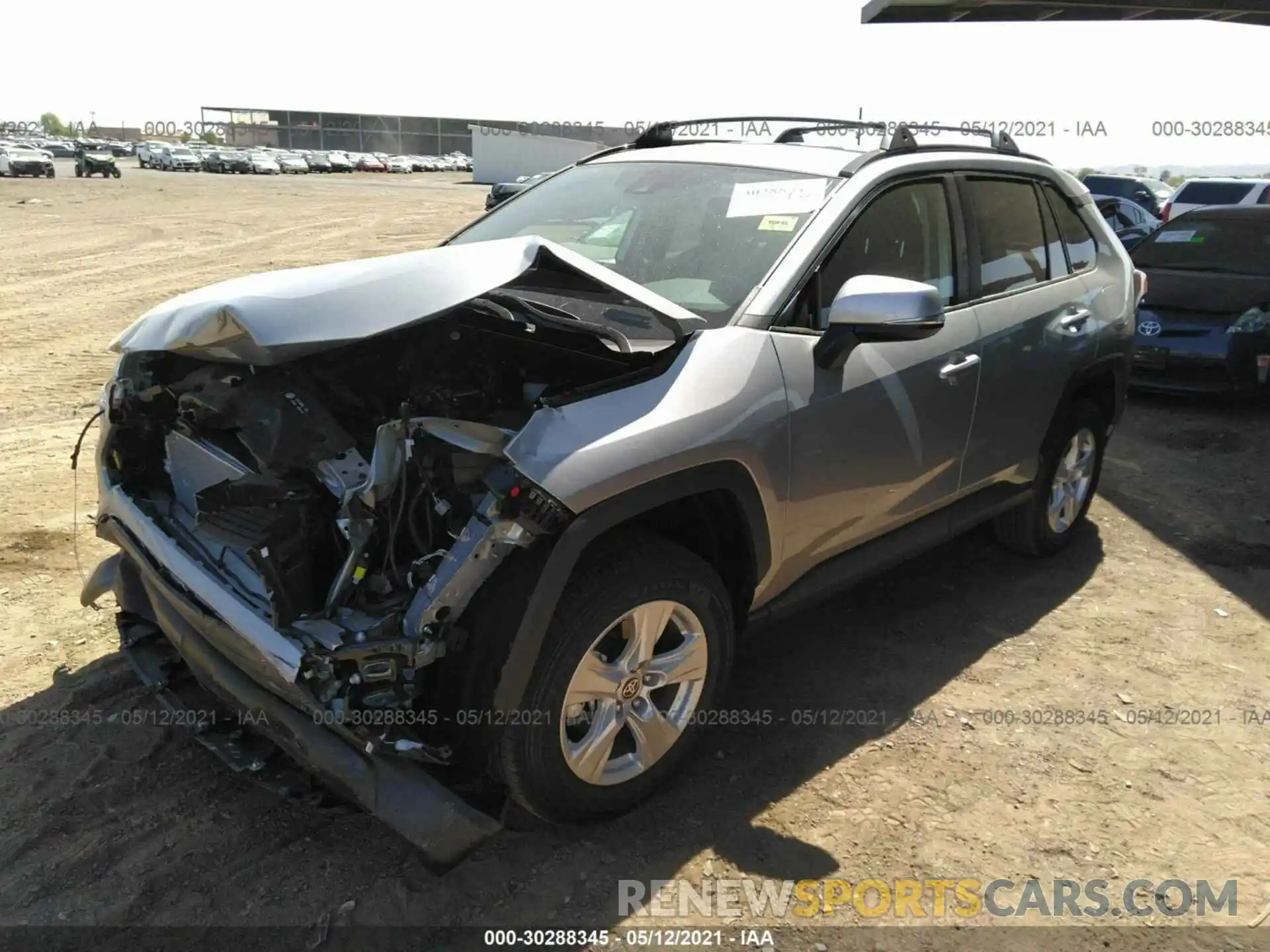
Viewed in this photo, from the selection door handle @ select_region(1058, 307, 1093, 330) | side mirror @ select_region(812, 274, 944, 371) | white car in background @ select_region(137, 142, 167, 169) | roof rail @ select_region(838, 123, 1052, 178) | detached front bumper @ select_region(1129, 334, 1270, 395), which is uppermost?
white car in background @ select_region(137, 142, 167, 169)

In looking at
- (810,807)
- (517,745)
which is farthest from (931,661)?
(517,745)

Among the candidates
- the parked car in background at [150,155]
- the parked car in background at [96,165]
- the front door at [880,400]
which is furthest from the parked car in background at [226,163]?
the front door at [880,400]

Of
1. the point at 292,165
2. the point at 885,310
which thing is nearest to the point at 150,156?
the point at 292,165

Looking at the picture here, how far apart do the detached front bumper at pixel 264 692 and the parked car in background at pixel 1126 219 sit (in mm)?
10835

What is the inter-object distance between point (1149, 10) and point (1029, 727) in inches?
555

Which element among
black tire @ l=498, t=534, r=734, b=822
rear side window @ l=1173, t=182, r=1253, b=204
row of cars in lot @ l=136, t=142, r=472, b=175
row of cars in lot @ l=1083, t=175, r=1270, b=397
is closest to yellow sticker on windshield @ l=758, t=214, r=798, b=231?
black tire @ l=498, t=534, r=734, b=822

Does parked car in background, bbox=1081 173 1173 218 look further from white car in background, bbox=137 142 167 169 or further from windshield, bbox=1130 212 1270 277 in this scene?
→ white car in background, bbox=137 142 167 169

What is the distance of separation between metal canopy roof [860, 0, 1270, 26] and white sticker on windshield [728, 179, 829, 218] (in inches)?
468

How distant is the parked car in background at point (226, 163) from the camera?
57656mm

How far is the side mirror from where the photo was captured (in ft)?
8.99

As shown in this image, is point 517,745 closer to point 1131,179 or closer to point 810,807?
point 810,807

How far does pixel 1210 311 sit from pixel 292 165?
65817mm

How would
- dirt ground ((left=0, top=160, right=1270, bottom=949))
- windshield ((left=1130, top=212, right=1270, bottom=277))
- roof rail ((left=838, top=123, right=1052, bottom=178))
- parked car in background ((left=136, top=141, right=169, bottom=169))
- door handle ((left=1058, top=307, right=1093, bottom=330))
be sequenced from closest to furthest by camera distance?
dirt ground ((left=0, top=160, right=1270, bottom=949)) < roof rail ((left=838, top=123, right=1052, bottom=178)) < door handle ((left=1058, top=307, right=1093, bottom=330)) < windshield ((left=1130, top=212, right=1270, bottom=277)) < parked car in background ((left=136, top=141, right=169, bottom=169))

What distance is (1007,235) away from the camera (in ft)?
13.1
